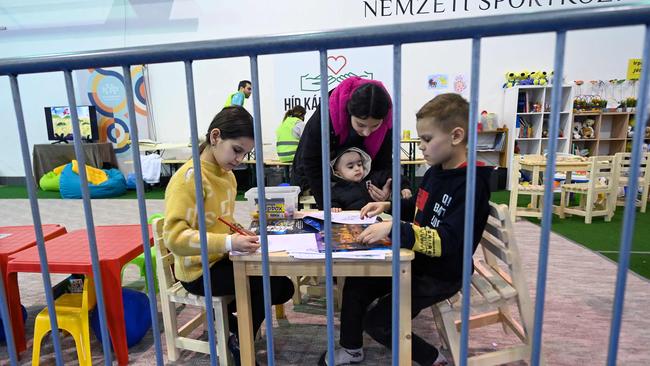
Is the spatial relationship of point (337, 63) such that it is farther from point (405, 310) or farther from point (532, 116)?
point (405, 310)

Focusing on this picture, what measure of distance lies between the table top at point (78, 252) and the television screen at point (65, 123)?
16.4 ft

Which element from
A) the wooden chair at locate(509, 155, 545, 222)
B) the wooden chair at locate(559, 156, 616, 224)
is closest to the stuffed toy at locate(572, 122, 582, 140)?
the wooden chair at locate(559, 156, 616, 224)

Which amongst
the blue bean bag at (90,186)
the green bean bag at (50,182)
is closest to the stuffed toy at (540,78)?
the blue bean bag at (90,186)

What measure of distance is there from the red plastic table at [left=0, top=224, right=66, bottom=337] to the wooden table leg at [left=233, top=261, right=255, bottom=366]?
1.03 meters

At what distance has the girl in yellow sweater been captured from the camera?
1.26 meters

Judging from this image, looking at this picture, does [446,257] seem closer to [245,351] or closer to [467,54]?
[245,351]

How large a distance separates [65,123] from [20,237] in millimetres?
5387

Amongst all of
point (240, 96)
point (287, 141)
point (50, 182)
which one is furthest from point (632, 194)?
point (50, 182)

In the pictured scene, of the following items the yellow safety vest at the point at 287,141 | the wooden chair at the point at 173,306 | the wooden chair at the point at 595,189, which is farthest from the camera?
the yellow safety vest at the point at 287,141

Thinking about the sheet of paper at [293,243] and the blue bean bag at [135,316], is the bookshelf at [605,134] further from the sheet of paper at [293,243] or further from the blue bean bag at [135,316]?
the blue bean bag at [135,316]

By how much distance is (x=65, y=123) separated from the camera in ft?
20.9

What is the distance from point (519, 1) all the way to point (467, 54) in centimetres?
95

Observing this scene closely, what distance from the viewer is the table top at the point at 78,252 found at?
1.50 meters

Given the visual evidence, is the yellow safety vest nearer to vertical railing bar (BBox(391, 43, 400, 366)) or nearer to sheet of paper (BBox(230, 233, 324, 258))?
sheet of paper (BBox(230, 233, 324, 258))
